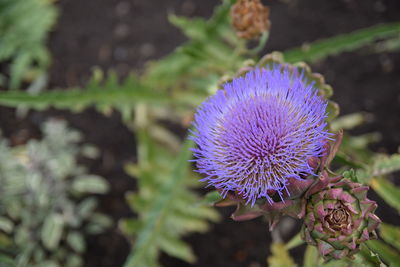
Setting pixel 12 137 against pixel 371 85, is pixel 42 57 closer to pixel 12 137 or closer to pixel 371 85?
pixel 12 137

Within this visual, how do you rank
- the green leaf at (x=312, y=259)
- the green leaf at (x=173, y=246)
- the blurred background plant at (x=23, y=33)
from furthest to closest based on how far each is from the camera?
1. the blurred background plant at (x=23, y=33)
2. the green leaf at (x=173, y=246)
3. the green leaf at (x=312, y=259)

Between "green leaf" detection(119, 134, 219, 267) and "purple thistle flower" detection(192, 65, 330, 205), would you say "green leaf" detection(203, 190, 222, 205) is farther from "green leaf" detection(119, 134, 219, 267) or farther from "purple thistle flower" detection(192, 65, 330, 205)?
"green leaf" detection(119, 134, 219, 267)

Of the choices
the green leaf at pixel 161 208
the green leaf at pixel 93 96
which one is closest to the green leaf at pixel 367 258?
the green leaf at pixel 161 208

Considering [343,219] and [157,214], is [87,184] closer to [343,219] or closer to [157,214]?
[157,214]

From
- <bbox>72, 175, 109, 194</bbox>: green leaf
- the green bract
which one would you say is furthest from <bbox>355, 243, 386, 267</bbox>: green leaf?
<bbox>72, 175, 109, 194</bbox>: green leaf

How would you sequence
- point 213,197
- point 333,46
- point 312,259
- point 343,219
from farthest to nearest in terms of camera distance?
point 333,46, point 312,259, point 213,197, point 343,219

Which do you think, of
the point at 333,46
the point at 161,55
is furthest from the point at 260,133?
the point at 161,55

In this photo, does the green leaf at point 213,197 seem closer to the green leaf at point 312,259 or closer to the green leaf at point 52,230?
the green leaf at point 312,259

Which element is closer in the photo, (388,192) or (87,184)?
(388,192)
